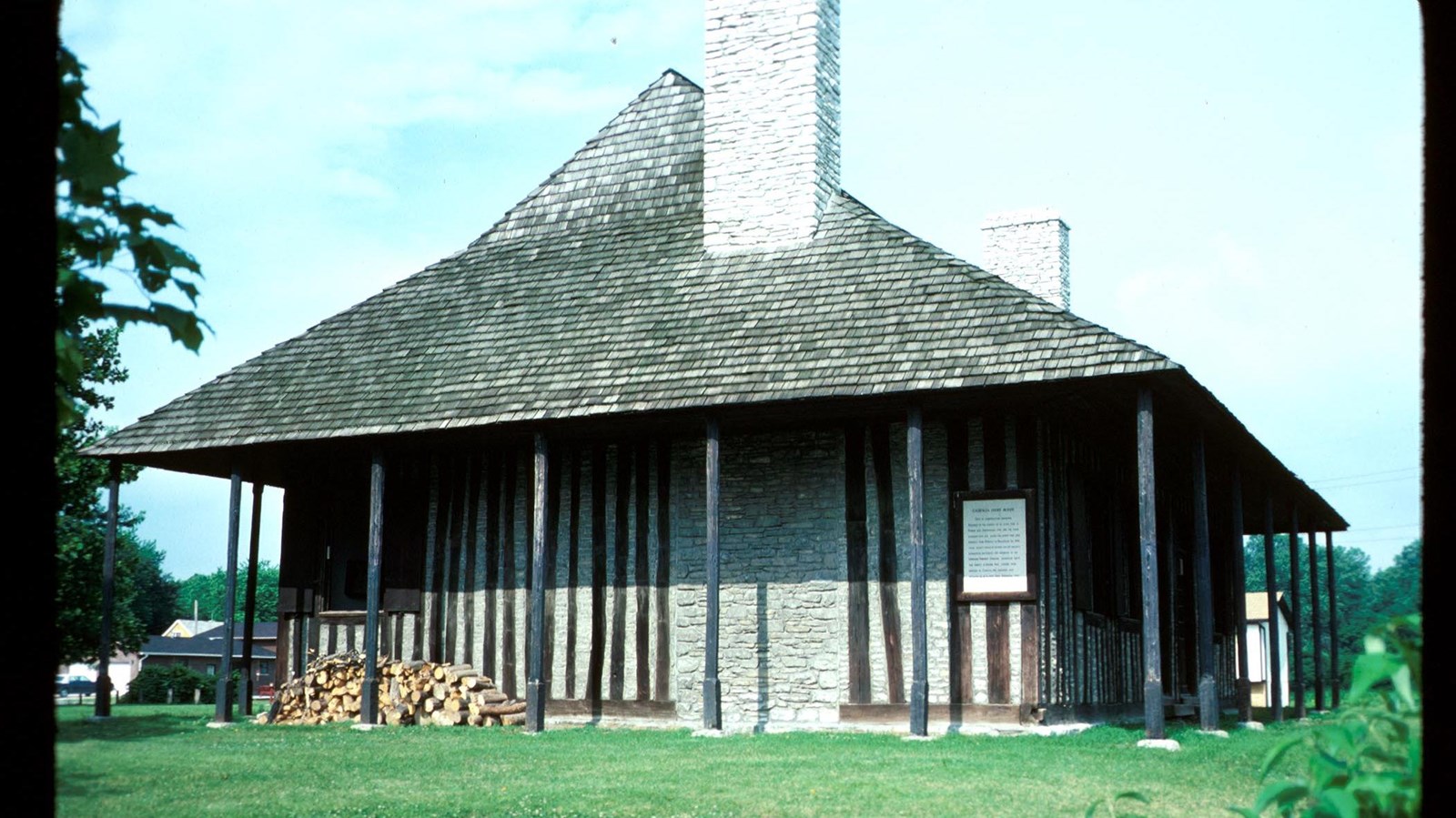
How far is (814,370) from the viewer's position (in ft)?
49.1

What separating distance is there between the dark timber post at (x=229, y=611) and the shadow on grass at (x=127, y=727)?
0.33m

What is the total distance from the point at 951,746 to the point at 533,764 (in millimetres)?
3783

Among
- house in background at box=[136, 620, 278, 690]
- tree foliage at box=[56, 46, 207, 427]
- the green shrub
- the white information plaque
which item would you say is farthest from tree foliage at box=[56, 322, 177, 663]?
house in background at box=[136, 620, 278, 690]

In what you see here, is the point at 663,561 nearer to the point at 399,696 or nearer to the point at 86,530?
the point at 399,696

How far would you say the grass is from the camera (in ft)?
28.5

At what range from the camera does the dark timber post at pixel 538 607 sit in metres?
15.9

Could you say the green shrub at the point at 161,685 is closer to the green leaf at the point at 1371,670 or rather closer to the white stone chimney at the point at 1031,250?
the white stone chimney at the point at 1031,250

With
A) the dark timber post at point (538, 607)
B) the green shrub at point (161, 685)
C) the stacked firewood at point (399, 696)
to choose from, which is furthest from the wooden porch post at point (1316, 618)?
the green shrub at point (161, 685)

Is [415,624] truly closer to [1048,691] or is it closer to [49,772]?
[1048,691]

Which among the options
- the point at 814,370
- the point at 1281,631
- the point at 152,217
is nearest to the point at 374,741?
the point at 814,370

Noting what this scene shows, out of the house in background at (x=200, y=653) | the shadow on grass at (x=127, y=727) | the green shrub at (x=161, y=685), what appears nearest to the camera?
the shadow on grass at (x=127, y=727)

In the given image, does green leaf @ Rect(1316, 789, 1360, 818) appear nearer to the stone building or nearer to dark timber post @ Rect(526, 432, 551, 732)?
the stone building

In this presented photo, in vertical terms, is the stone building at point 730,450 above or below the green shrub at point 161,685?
above

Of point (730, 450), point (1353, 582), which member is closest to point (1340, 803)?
point (730, 450)
